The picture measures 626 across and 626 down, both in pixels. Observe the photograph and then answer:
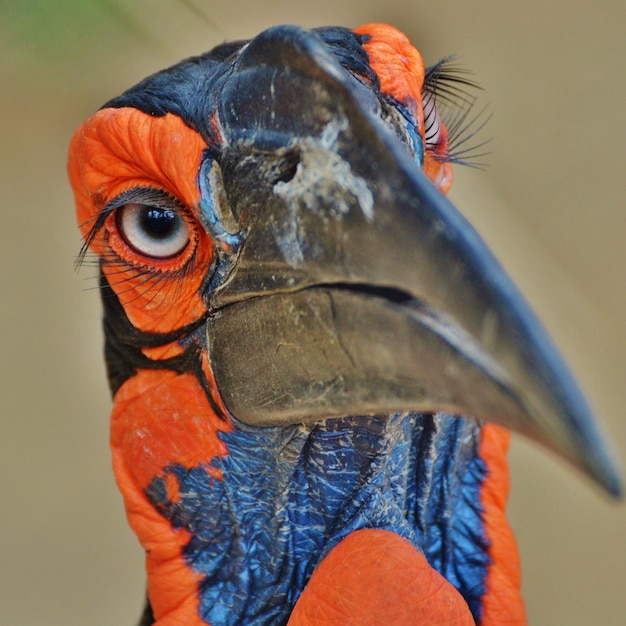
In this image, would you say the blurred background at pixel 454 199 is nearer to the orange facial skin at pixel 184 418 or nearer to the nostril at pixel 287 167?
the orange facial skin at pixel 184 418

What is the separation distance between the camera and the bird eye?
1.49m

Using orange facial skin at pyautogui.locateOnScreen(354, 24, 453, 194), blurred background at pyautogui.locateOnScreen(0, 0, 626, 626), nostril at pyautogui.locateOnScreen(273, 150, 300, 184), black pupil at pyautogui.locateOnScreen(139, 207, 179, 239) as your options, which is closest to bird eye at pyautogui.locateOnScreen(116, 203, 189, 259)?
black pupil at pyautogui.locateOnScreen(139, 207, 179, 239)

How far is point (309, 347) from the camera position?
1214 mm

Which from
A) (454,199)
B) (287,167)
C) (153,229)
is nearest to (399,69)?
(287,167)

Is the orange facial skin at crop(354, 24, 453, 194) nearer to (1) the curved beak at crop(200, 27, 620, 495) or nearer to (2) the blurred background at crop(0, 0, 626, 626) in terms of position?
(1) the curved beak at crop(200, 27, 620, 495)

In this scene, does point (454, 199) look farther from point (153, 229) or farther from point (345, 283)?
point (345, 283)

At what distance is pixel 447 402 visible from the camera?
3.33 ft

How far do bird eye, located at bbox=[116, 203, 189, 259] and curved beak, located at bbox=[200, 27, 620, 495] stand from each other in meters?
0.13

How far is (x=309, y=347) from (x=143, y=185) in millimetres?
499

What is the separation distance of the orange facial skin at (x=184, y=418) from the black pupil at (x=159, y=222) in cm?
4

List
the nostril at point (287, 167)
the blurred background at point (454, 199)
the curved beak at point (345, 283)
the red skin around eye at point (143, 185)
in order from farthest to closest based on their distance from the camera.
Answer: the blurred background at point (454, 199)
the red skin around eye at point (143, 185)
the nostril at point (287, 167)
the curved beak at point (345, 283)

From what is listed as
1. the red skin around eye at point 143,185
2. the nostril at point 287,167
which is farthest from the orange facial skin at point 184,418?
the nostril at point 287,167

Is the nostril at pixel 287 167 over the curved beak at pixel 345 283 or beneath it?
over

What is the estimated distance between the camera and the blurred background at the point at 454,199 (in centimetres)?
348
